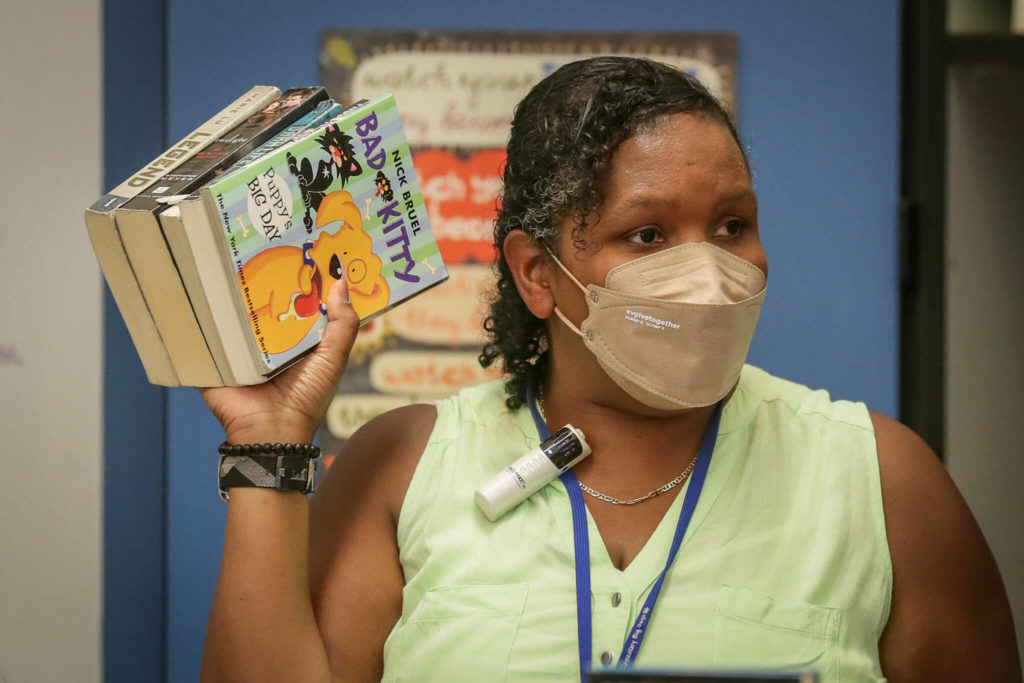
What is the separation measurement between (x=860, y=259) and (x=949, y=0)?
2.08 feet

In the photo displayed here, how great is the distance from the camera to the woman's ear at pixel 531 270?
4.75ft

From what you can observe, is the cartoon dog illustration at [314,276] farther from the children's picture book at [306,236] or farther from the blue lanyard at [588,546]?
the blue lanyard at [588,546]

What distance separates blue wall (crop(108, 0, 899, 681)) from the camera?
6.99 feet

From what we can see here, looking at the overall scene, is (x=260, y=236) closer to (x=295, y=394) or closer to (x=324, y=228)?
(x=324, y=228)

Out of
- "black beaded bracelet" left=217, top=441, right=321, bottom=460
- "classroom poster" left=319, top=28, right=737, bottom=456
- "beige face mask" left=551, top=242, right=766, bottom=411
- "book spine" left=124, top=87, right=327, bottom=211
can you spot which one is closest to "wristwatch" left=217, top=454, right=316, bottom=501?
"black beaded bracelet" left=217, top=441, right=321, bottom=460

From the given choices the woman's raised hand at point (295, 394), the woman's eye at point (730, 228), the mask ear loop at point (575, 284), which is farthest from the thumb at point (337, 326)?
the woman's eye at point (730, 228)

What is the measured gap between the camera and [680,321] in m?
1.28

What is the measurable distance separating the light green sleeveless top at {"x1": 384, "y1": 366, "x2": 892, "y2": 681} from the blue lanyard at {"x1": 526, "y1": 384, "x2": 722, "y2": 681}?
12 mm

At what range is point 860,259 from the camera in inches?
85.8

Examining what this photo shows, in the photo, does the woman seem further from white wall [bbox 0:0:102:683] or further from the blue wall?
the blue wall

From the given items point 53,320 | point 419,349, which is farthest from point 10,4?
point 419,349

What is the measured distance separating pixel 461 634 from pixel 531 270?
1.80 ft

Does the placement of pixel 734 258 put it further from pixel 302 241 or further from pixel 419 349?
pixel 419 349

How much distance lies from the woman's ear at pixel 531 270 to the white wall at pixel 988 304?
125cm
